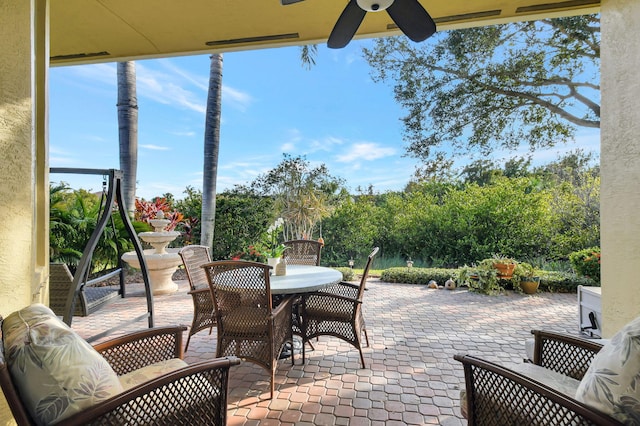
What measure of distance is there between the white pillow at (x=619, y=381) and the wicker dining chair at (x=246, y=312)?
1684 mm

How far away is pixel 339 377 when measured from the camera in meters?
2.57

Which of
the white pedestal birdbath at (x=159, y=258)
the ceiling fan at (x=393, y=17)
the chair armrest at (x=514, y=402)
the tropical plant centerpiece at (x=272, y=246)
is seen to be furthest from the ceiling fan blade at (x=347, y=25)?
the white pedestal birdbath at (x=159, y=258)

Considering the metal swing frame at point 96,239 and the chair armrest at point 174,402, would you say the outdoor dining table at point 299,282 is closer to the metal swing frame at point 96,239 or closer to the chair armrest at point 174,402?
the chair armrest at point 174,402

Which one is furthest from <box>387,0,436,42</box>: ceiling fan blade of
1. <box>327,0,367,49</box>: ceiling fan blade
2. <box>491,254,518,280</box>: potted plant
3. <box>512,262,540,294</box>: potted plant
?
<box>512,262,540,294</box>: potted plant

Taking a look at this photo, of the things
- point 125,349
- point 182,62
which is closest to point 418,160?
point 125,349

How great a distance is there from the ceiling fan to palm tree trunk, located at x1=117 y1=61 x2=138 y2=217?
202 inches

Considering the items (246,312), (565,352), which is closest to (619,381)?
(565,352)

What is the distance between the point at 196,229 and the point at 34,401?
22.8ft

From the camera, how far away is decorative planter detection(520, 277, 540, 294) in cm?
569

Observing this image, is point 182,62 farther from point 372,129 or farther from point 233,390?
point 233,390

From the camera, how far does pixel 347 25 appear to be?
93.5 inches

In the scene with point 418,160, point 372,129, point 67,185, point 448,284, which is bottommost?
point 448,284

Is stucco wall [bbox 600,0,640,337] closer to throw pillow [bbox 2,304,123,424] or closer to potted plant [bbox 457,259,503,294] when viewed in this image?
throw pillow [bbox 2,304,123,424]

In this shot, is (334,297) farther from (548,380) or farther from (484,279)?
(484,279)
